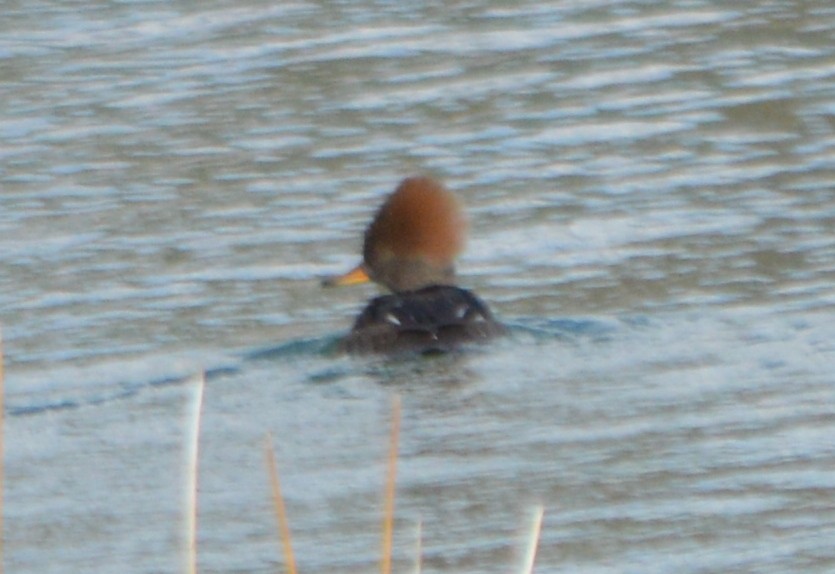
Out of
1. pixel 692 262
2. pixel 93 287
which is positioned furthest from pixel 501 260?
pixel 93 287

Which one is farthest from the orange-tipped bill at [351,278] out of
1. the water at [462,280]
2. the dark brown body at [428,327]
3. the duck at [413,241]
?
the dark brown body at [428,327]

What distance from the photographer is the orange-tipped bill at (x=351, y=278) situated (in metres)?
9.73

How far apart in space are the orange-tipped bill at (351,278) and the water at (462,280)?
0.20 meters

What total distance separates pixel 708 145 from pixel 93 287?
3.70 metres

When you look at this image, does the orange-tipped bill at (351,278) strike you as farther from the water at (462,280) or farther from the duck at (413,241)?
the water at (462,280)

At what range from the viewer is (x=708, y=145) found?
1205cm

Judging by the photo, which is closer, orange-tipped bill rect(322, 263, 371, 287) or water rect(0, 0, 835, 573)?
water rect(0, 0, 835, 573)

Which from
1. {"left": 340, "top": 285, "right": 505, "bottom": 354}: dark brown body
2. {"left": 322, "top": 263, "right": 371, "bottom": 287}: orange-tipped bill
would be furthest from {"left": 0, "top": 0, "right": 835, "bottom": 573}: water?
{"left": 322, "top": 263, "right": 371, "bottom": 287}: orange-tipped bill

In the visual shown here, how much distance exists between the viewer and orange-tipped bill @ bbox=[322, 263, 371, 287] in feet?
31.9

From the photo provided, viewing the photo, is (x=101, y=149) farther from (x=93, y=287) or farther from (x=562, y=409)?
(x=562, y=409)

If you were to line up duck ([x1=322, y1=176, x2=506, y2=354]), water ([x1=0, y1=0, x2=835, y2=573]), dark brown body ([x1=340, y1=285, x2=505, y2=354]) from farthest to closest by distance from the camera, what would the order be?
duck ([x1=322, y1=176, x2=506, y2=354]) → dark brown body ([x1=340, y1=285, x2=505, y2=354]) → water ([x1=0, y1=0, x2=835, y2=573])

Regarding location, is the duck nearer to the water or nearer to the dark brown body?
the water

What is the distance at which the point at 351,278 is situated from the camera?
9742 mm

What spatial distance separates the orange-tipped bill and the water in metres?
0.20
